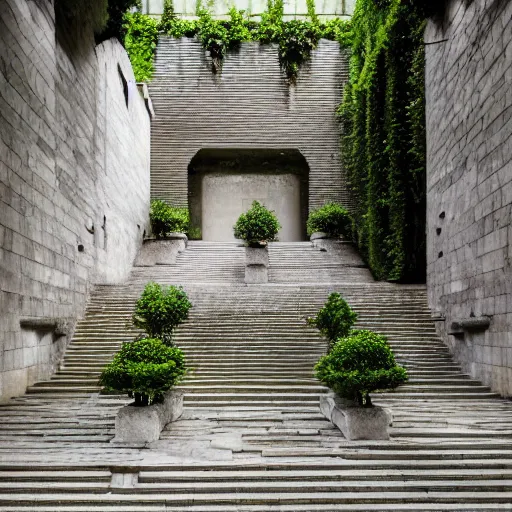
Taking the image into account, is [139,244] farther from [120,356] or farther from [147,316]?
[120,356]

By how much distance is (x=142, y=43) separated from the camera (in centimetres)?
2033

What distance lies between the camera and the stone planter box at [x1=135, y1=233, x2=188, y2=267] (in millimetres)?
16828

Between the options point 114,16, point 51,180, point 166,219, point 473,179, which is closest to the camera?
point 473,179

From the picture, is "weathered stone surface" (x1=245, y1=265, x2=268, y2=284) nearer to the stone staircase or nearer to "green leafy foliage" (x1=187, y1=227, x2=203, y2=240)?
the stone staircase

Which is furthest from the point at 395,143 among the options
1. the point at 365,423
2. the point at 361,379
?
the point at 365,423

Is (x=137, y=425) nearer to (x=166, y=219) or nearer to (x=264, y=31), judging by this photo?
(x=166, y=219)

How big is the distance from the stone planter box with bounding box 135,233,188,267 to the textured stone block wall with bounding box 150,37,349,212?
3.53 meters

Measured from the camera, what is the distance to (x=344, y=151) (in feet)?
67.2

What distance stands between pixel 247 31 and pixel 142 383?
1707 centimetres

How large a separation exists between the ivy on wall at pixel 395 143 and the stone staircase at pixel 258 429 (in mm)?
1674

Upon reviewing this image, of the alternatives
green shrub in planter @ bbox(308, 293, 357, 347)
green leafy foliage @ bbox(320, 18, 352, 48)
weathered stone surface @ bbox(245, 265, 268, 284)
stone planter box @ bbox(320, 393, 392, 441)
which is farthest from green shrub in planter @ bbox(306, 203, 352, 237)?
stone planter box @ bbox(320, 393, 392, 441)

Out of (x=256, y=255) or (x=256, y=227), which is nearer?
(x=256, y=255)

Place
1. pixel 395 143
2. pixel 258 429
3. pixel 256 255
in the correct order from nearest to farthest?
1. pixel 258 429
2. pixel 395 143
3. pixel 256 255

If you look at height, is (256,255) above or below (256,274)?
above
